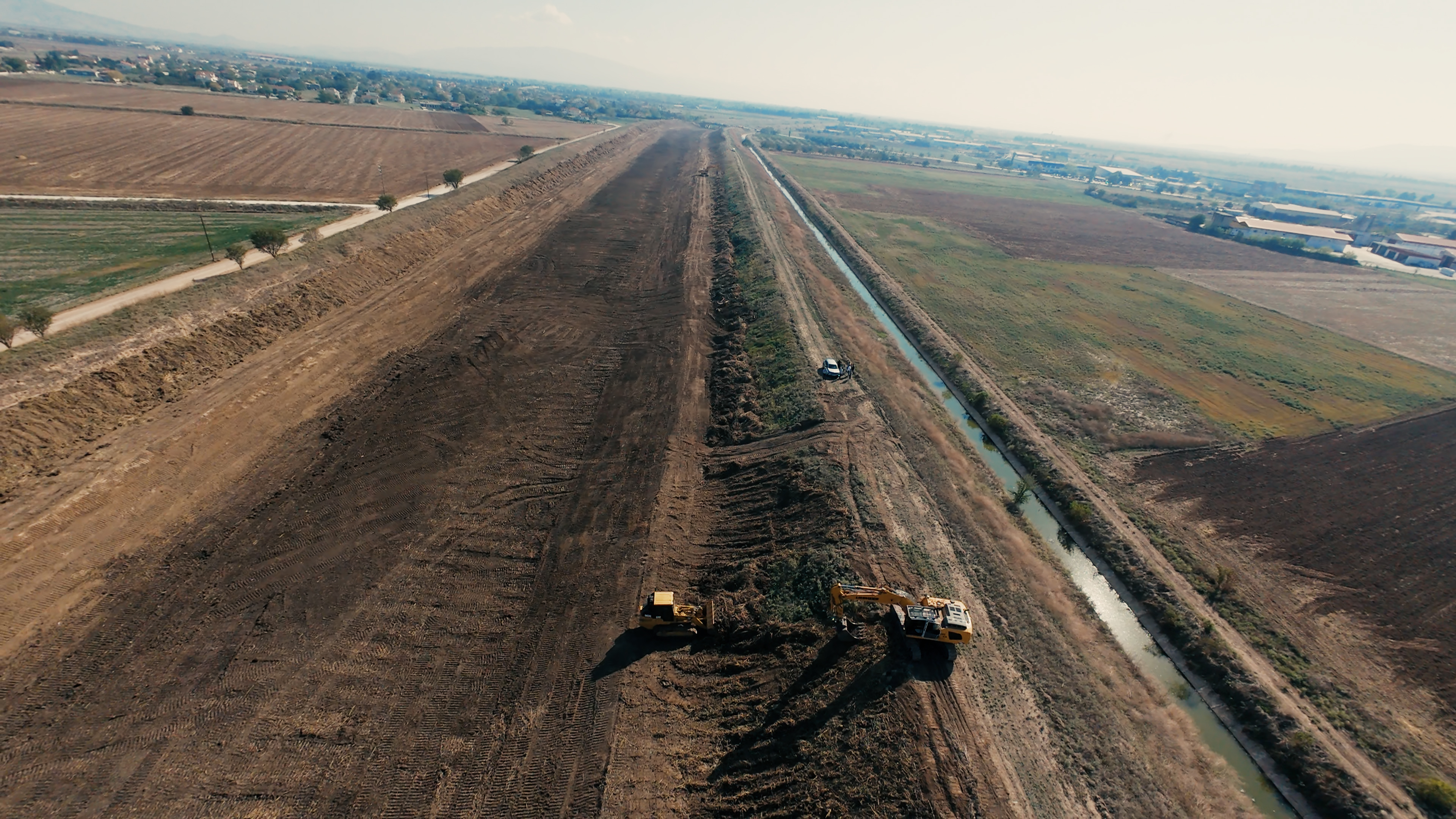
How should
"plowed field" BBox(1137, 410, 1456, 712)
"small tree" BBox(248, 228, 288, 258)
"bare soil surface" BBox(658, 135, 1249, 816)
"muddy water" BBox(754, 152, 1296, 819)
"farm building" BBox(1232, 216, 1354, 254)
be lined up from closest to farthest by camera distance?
"bare soil surface" BBox(658, 135, 1249, 816)
"muddy water" BBox(754, 152, 1296, 819)
"plowed field" BBox(1137, 410, 1456, 712)
"small tree" BBox(248, 228, 288, 258)
"farm building" BBox(1232, 216, 1354, 254)

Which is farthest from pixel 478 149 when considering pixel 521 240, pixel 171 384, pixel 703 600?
pixel 703 600

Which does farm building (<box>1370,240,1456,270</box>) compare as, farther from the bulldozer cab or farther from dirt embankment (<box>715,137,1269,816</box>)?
the bulldozer cab

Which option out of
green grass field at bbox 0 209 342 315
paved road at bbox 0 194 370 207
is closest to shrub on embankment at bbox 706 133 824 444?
green grass field at bbox 0 209 342 315

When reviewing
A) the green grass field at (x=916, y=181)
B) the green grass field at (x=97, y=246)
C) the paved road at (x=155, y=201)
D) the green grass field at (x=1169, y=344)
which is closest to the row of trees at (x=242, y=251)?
the green grass field at (x=97, y=246)

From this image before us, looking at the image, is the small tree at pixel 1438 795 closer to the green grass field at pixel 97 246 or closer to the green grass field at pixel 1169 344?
the green grass field at pixel 1169 344

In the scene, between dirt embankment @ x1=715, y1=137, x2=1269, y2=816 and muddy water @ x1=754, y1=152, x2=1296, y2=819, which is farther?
muddy water @ x1=754, y1=152, x2=1296, y2=819

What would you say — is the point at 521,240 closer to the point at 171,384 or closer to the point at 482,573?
the point at 171,384
